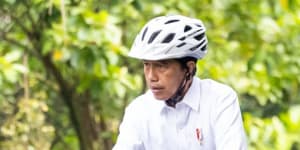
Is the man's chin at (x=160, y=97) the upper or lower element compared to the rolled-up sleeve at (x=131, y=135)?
upper

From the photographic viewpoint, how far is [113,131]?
23.7 ft

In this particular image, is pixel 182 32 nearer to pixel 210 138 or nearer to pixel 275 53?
pixel 210 138

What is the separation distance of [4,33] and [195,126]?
321 cm

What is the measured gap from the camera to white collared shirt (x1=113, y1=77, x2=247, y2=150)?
2648 millimetres

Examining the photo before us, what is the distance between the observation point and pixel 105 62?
189 inches

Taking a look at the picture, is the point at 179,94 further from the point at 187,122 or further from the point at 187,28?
the point at 187,28

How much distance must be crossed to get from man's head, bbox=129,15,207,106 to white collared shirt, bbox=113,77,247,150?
0.06 m

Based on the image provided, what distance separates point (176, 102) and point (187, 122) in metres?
0.09

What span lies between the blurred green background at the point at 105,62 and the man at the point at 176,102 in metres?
1.77

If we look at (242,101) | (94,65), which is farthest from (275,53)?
(242,101)

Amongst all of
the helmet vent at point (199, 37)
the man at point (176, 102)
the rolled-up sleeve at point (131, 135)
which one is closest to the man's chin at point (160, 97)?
the man at point (176, 102)

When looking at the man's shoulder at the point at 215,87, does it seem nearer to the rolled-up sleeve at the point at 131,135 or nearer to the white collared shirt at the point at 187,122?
the white collared shirt at the point at 187,122

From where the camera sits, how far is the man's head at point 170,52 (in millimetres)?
2662

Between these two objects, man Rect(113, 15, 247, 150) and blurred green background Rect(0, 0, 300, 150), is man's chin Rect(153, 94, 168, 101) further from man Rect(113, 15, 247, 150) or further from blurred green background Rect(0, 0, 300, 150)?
blurred green background Rect(0, 0, 300, 150)
